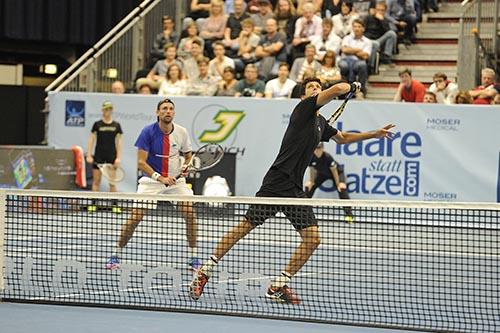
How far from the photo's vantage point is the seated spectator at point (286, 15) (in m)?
20.3

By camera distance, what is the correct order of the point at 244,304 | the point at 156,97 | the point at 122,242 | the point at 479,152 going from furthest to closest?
the point at 156,97 → the point at 479,152 → the point at 122,242 → the point at 244,304

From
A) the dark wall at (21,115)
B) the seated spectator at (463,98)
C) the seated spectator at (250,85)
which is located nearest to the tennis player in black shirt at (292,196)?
the seated spectator at (463,98)

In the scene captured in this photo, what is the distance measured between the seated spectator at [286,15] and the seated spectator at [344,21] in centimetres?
89

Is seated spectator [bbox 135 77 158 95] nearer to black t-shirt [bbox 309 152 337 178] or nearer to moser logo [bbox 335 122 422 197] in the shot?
black t-shirt [bbox 309 152 337 178]

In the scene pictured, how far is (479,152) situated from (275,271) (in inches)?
253

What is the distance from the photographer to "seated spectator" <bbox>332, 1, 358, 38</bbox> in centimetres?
1955

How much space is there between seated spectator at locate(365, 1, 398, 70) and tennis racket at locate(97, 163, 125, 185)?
190 inches

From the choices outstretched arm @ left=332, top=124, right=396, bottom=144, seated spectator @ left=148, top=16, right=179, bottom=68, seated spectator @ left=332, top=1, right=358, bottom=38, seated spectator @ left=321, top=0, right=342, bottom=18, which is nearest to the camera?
outstretched arm @ left=332, top=124, right=396, bottom=144

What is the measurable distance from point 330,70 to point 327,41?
4.35 ft

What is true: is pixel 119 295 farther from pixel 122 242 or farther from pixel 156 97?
pixel 156 97

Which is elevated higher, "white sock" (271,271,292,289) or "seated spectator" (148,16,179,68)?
"seated spectator" (148,16,179,68)

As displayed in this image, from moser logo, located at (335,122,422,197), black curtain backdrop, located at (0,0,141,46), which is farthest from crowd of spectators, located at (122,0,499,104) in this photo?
black curtain backdrop, located at (0,0,141,46)

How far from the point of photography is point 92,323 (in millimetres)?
8000

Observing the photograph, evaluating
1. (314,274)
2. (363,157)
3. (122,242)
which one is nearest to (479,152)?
(363,157)
